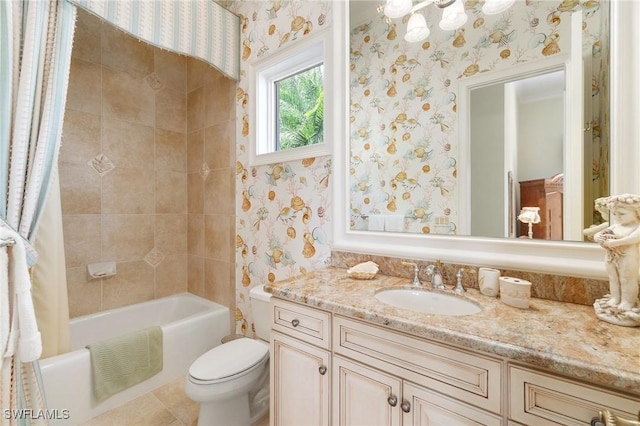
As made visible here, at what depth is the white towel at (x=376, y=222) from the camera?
1.44 meters

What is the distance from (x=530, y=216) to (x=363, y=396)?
871 millimetres

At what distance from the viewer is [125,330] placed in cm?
217

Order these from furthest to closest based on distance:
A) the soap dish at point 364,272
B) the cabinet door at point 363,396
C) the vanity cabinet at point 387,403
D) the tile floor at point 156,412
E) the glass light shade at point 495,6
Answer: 1. the tile floor at point 156,412
2. the soap dish at point 364,272
3. the glass light shade at point 495,6
4. the cabinet door at point 363,396
5. the vanity cabinet at point 387,403

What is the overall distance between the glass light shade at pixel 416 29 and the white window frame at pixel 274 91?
0.40 m

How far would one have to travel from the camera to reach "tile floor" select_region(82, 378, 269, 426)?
1.55m

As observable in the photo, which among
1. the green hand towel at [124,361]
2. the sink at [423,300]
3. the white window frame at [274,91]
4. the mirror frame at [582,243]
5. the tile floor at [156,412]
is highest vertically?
the white window frame at [274,91]

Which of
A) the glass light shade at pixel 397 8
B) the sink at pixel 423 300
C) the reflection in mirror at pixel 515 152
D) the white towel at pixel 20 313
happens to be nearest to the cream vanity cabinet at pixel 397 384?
the sink at pixel 423 300

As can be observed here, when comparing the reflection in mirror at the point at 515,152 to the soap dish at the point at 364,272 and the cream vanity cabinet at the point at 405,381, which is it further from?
the cream vanity cabinet at the point at 405,381

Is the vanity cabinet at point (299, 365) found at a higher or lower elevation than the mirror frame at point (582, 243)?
lower

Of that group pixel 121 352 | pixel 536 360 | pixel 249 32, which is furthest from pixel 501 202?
pixel 121 352

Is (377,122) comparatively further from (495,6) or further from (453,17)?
(495,6)

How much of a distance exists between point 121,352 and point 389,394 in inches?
61.5

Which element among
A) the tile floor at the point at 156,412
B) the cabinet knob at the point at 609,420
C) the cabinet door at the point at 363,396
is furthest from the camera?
the tile floor at the point at 156,412

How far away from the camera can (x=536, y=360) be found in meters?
0.63
